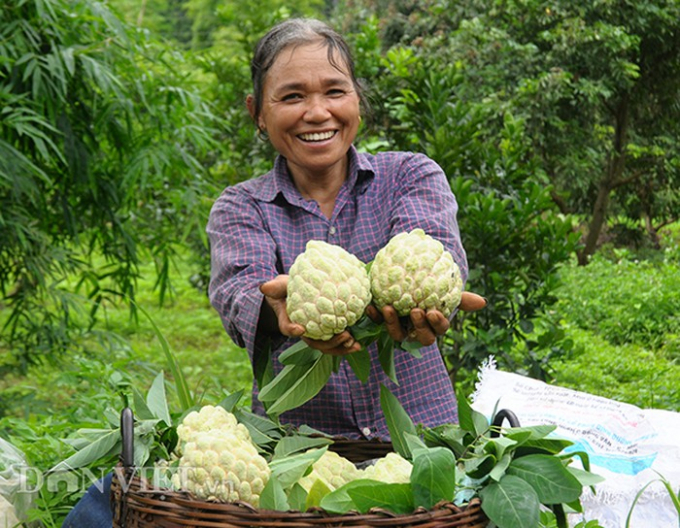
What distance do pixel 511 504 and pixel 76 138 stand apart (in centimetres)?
261

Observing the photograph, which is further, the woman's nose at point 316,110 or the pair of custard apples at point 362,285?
the woman's nose at point 316,110

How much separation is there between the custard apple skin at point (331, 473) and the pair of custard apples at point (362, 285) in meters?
0.21

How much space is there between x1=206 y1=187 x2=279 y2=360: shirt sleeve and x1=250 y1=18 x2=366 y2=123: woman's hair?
0.86 feet

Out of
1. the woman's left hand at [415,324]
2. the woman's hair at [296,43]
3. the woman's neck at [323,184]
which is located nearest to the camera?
the woman's left hand at [415,324]

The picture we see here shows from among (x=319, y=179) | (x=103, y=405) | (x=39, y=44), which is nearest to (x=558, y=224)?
(x=319, y=179)

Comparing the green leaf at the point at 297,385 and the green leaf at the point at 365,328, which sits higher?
the green leaf at the point at 365,328

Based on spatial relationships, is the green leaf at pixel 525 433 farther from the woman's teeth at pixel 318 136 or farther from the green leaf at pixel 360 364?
the woman's teeth at pixel 318 136

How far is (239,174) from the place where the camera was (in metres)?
4.78

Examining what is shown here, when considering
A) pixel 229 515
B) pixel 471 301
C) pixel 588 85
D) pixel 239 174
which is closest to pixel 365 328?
pixel 471 301

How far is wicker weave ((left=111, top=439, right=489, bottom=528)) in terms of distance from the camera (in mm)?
1169

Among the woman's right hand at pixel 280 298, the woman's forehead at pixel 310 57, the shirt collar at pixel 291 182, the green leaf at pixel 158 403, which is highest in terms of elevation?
the woman's forehead at pixel 310 57

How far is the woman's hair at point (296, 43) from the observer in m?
1.89

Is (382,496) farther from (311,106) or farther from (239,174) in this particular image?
(239,174)

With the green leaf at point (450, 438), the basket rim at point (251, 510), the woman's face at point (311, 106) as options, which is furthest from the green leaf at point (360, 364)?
the woman's face at point (311, 106)
